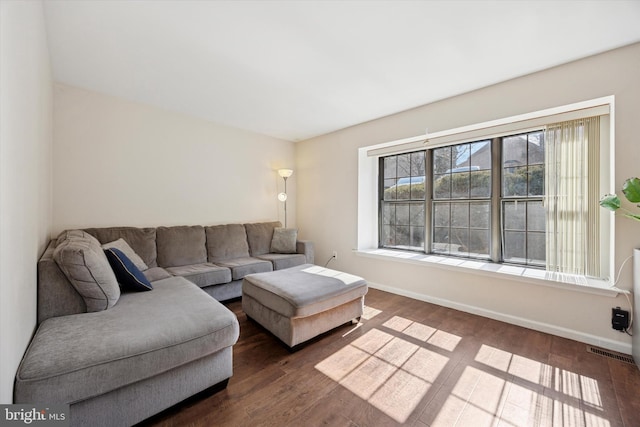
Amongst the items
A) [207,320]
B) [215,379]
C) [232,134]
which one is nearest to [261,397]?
[215,379]

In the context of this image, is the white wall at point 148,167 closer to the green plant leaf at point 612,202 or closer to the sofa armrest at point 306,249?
the sofa armrest at point 306,249

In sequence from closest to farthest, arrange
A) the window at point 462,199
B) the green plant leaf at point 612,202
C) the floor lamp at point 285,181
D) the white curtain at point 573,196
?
the green plant leaf at point 612,202 → the white curtain at point 573,196 → the window at point 462,199 → the floor lamp at point 285,181

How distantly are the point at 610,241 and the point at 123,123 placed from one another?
5132mm

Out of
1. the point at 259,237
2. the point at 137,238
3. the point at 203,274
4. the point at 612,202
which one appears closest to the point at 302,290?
the point at 203,274

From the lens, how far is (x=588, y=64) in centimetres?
220

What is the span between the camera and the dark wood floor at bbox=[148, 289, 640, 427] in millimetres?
1435

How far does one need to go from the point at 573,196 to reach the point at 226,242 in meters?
3.97

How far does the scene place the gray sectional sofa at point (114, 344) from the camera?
3.66 feet

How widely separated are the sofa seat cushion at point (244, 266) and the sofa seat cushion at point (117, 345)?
1303 millimetres

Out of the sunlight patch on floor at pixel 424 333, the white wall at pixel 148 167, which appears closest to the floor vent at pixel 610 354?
the sunlight patch on floor at pixel 424 333

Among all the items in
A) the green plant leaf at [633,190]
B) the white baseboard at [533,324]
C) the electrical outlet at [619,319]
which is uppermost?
the green plant leaf at [633,190]

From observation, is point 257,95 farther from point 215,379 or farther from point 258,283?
point 215,379

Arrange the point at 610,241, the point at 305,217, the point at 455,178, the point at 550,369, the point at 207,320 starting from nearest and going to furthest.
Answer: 1. the point at 207,320
2. the point at 550,369
3. the point at 610,241
4. the point at 455,178
5. the point at 305,217

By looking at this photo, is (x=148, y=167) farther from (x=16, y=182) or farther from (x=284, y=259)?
(x=16, y=182)
